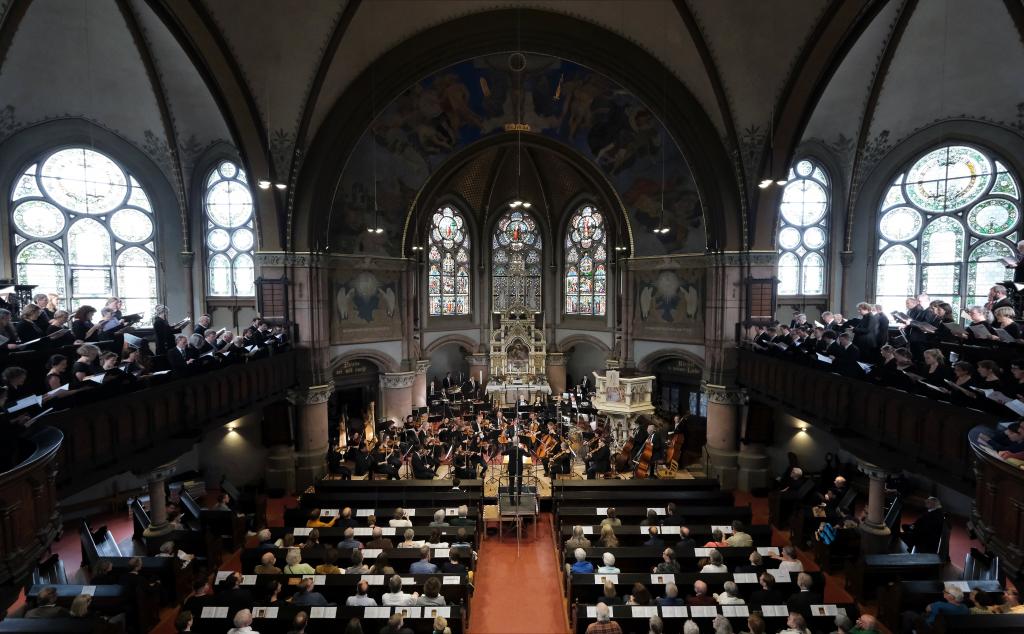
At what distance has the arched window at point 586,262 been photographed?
26828 mm

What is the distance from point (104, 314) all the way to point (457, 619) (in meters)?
9.09

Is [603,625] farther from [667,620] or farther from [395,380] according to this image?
[395,380]

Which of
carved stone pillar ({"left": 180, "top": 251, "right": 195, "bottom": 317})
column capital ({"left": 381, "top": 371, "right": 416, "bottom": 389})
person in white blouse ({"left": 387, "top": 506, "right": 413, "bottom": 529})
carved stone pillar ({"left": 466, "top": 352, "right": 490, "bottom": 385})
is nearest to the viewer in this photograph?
person in white blouse ({"left": 387, "top": 506, "right": 413, "bottom": 529})

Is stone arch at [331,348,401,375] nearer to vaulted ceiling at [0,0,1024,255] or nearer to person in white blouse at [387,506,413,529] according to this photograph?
vaulted ceiling at [0,0,1024,255]

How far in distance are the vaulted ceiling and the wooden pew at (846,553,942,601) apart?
9.97 m

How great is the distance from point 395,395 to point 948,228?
21.1m

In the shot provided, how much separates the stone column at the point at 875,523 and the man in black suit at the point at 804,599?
4878mm

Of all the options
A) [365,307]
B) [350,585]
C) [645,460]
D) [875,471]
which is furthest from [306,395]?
[875,471]

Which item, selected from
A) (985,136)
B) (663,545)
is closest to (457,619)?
(663,545)

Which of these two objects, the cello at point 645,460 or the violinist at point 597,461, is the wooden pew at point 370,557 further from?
the cello at point 645,460

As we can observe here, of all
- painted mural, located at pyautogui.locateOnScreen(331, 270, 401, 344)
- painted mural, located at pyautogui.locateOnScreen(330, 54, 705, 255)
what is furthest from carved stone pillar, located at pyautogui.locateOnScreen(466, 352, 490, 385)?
→ painted mural, located at pyautogui.locateOnScreen(330, 54, 705, 255)

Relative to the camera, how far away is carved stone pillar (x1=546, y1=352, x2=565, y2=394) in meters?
27.9

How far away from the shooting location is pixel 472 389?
26.1 metres

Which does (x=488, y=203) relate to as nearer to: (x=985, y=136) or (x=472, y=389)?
(x=472, y=389)
